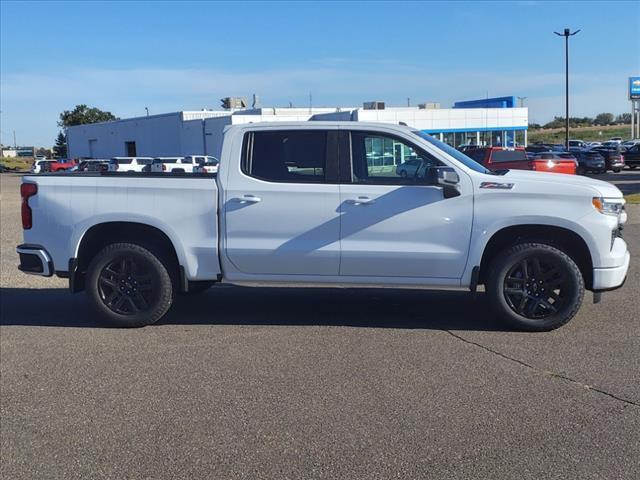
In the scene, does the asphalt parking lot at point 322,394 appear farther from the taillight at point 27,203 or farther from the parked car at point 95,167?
the parked car at point 95,167

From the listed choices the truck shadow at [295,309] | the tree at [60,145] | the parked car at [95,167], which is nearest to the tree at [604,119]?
the tree at [60,145]

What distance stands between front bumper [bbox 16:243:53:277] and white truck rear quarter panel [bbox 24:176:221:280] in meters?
0.12

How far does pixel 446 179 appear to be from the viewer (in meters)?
6.32

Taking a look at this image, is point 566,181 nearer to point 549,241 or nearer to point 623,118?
point 549,241

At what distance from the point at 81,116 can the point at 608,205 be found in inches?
4257

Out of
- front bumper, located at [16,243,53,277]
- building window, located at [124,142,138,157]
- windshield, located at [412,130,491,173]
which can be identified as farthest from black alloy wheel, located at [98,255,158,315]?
building window, located at [124,142,138,157]

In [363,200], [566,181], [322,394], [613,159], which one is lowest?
[322,394]

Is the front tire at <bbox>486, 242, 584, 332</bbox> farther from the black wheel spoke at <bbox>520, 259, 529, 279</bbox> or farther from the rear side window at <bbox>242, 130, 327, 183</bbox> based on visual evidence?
the rear side window at <bbox>242, 130, 327, 183</bbox>

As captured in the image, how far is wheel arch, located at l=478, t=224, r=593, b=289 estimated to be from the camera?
648 cm

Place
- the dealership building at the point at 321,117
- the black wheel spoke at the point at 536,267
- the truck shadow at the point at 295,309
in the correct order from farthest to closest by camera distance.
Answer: the dealership building at the point at 321,117, the truck shadow at the point at 295,309, the black wheel spoke at the point at 536,267

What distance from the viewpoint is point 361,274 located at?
21.9 ft

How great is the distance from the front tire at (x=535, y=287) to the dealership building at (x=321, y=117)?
44.3 meters

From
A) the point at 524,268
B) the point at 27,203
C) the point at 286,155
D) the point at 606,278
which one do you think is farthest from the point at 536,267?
the point at 27,203

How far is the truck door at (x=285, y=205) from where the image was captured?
6.59m
